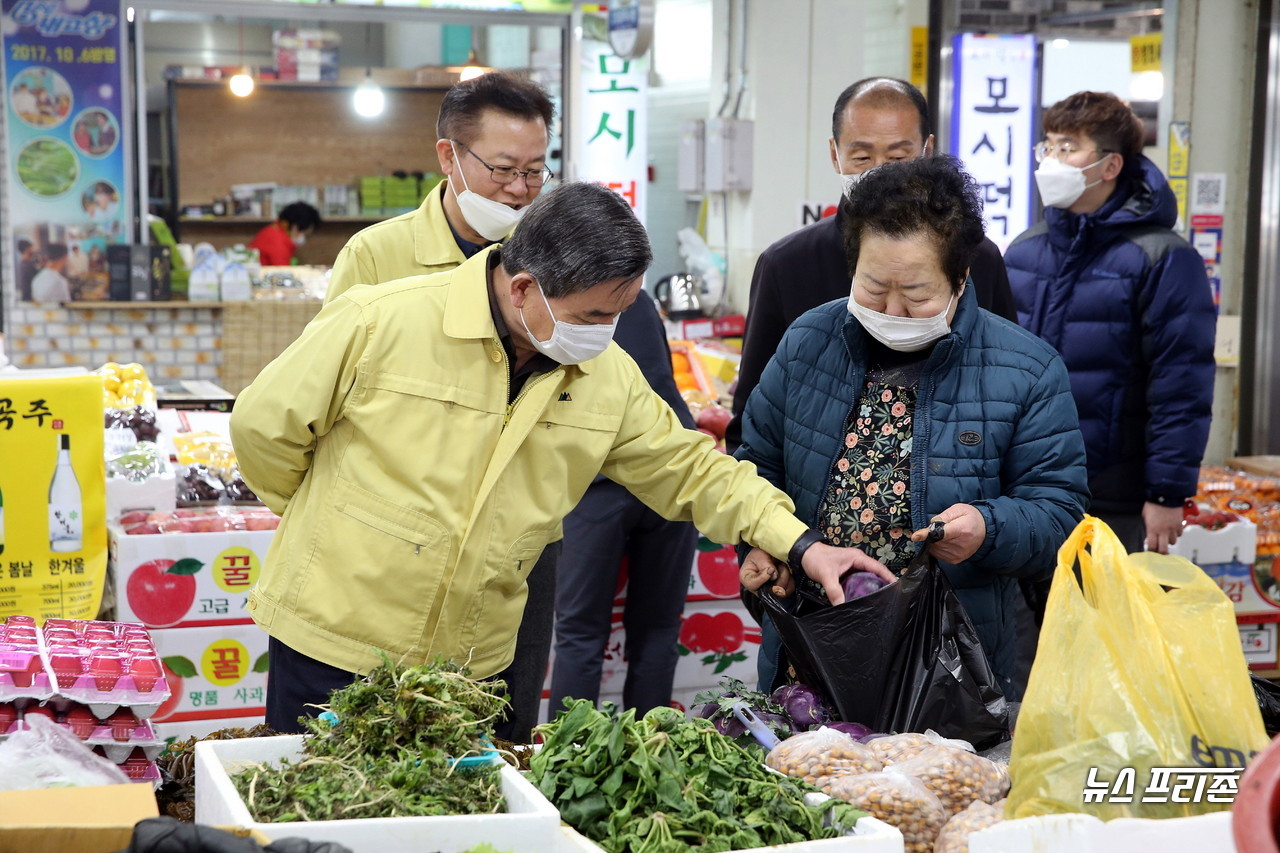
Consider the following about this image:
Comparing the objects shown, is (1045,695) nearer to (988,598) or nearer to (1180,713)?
(1180,713)

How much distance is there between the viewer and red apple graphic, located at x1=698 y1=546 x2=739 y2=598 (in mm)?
4562

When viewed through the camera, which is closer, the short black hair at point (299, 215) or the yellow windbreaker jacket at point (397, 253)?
the yellow windbreaker jacket at point (397, 253)

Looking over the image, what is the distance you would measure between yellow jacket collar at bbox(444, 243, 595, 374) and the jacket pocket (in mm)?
Answer: 334

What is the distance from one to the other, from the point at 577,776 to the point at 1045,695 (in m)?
0.65

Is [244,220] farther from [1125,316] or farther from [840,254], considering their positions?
[840,254]

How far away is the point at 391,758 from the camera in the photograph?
1.89 m

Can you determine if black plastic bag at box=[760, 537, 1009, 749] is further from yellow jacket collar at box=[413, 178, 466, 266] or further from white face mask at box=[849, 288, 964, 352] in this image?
yellow jacket collar at box=[413, 178, 466, 266]

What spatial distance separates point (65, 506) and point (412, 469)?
1.53 m

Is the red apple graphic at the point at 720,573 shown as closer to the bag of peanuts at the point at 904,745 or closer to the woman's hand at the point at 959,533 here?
the woman's hand at the point at 959,533

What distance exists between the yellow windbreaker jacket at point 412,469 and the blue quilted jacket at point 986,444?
21cm

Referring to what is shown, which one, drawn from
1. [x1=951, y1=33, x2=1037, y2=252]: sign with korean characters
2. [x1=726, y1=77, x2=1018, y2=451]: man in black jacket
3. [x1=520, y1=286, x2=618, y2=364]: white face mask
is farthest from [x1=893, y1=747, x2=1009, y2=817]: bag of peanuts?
[x1=951, y1=33, x2=1037, y2=252]: sign with korean characters

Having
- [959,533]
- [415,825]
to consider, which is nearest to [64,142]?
[959,533]

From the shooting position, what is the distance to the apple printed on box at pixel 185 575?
3871 millimetres

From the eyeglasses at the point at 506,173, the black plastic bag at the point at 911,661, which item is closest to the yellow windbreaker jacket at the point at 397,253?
the eyeglasses at the point at 506,173
